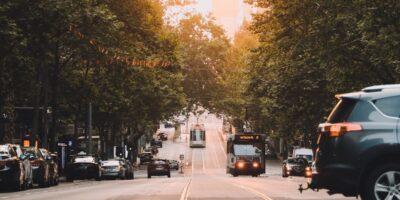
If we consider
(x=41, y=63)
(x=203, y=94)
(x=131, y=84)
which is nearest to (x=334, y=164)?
(x=41, y=63)

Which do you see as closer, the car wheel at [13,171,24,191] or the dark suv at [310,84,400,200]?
the dark suv at [310,84,400,200]

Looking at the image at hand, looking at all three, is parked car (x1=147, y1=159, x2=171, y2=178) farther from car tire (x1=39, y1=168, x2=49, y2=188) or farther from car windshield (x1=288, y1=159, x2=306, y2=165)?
car tire (x1=39, y1=168, x2=49, y2=188)

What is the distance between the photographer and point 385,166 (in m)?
12.4

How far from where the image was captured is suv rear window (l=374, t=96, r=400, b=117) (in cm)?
1248

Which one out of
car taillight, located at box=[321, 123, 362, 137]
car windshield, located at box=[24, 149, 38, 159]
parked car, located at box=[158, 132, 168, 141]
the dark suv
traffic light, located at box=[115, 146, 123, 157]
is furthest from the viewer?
parked car, located at box=[158, 132, 168, 141]

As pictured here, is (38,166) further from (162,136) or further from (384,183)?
(162,136)

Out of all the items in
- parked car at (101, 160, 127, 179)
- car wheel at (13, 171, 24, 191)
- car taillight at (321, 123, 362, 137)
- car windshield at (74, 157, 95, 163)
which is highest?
car windshield at (74, 157, 95, 163)

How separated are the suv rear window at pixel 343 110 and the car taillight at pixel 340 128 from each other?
0.13 meters

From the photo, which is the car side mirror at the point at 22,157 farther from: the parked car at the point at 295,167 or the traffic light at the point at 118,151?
the traffic light at the point at 118,151

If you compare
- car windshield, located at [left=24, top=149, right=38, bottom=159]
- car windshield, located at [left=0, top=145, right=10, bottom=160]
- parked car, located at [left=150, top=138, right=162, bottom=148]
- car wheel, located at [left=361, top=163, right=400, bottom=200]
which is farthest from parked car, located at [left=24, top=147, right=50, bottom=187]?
parked car, located at [left=150, top=138, right=162, bottom=148]

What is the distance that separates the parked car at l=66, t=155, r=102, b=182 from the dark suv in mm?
32398

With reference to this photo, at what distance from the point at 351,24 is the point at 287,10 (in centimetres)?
835

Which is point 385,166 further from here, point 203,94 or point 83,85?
point 203,94

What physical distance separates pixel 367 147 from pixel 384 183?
2.09 feet
